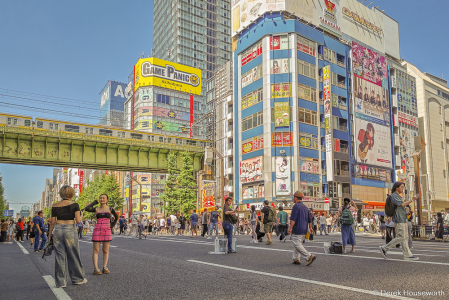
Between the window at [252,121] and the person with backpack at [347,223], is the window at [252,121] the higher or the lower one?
the higher one

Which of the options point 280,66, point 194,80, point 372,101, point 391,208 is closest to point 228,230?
point 391,208

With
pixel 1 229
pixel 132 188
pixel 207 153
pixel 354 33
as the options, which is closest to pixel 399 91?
pixel 354 33

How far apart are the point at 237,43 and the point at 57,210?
5423cm

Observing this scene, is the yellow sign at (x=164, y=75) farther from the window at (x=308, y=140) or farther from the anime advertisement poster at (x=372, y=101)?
the window at (x=308, y=140)

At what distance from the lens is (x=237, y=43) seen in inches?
2276

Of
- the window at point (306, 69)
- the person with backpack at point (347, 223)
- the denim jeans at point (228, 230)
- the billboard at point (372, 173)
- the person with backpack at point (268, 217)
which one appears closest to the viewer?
the person with backpack at point (347, 223)

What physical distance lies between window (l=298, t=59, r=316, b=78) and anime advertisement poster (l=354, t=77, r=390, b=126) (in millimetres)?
10642

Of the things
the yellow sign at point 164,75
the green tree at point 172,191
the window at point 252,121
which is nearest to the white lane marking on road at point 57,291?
the green tree at point 172,191

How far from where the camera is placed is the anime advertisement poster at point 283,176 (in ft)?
155

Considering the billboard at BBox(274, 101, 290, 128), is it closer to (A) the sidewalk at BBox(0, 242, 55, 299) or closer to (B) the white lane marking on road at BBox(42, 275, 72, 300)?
(A) the sidewalk at BBox(0, 242, 55, 299)

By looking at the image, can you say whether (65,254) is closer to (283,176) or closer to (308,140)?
(283,176)

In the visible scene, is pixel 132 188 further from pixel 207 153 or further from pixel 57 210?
pixel 57 210

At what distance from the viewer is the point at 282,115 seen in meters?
48.9

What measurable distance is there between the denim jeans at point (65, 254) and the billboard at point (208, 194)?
1351 inches
